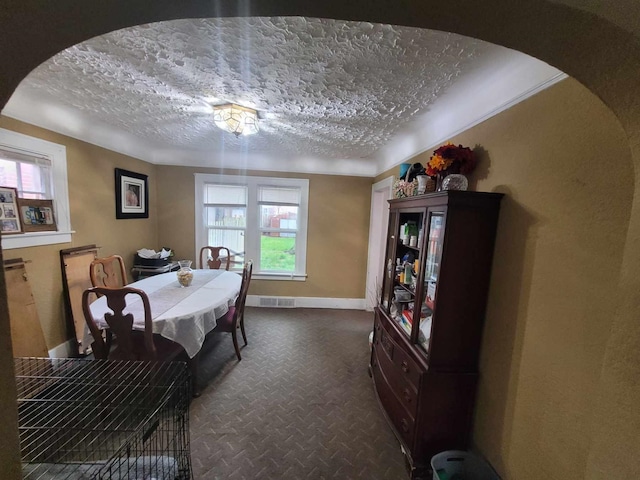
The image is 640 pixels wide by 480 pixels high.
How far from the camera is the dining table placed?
200 cm

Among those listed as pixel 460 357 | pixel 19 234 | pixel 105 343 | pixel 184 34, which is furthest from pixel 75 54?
pixel 460 357

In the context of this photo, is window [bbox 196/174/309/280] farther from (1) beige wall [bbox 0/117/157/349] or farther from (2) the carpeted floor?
(2) the carpeted floor

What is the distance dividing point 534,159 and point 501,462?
1658 mm

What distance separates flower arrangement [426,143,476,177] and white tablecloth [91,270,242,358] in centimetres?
218

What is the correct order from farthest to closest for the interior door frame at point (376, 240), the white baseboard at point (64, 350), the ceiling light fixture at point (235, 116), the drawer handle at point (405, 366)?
1. the interior door frame at point (376, 240)
2. the white baseboard at point (64, 350)
3. the ceiling light fixture at point (235, 116)
4. the drawer handle at point (405, 366)

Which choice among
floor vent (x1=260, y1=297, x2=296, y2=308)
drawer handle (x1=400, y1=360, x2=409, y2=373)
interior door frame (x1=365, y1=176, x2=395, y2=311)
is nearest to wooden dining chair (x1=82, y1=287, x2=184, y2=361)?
drawer handle (x1=400, y1=360, x2=409, y2=373)

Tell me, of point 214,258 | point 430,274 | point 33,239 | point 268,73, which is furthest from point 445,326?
point 33,239

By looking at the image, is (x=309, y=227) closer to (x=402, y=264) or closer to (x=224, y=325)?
(x=224, y=325)

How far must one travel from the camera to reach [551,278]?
1.18 m

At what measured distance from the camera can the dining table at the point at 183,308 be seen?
6.57 ft

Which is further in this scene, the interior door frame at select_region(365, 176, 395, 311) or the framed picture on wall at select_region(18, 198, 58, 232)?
the interior door frame at select_region(365, 176, 395, 311)

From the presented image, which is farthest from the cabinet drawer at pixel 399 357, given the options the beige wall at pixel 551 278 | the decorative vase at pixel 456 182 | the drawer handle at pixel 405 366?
the decorative vase at pixel 456 182

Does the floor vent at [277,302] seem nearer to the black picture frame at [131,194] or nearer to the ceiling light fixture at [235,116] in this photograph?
the black picture frame at [131,194]

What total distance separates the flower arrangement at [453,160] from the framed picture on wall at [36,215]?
3.48 m
